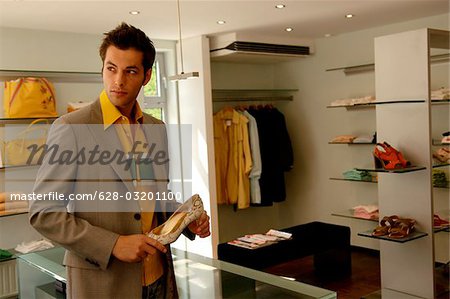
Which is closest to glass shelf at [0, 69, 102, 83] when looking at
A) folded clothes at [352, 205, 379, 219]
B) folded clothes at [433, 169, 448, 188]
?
folded clothes at [352, 205, 379, 219]

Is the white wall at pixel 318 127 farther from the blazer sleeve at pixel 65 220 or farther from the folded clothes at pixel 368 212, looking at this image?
the blazer sleeve at pixel 65 220

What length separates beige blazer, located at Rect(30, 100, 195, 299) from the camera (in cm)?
108

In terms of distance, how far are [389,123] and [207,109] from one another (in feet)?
6.26

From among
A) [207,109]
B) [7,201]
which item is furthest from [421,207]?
[7,201]

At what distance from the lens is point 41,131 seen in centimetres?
416

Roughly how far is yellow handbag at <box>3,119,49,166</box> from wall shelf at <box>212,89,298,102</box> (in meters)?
1.97

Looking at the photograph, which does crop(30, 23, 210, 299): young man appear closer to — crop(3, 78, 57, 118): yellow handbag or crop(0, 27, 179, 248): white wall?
crop(3, 78, 57, 118): yellow handbag

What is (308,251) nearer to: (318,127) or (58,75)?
(318,127)

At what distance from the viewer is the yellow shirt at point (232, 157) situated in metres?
5.41

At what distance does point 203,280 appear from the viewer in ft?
5.76

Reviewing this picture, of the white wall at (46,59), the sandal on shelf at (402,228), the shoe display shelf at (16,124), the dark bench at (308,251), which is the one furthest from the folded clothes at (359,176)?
the shoe display shelf at (16,124)

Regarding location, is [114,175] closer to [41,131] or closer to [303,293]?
[303,293]

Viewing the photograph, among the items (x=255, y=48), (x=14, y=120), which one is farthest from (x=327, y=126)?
(x=14, y=120)

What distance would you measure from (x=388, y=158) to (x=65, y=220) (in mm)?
2961
